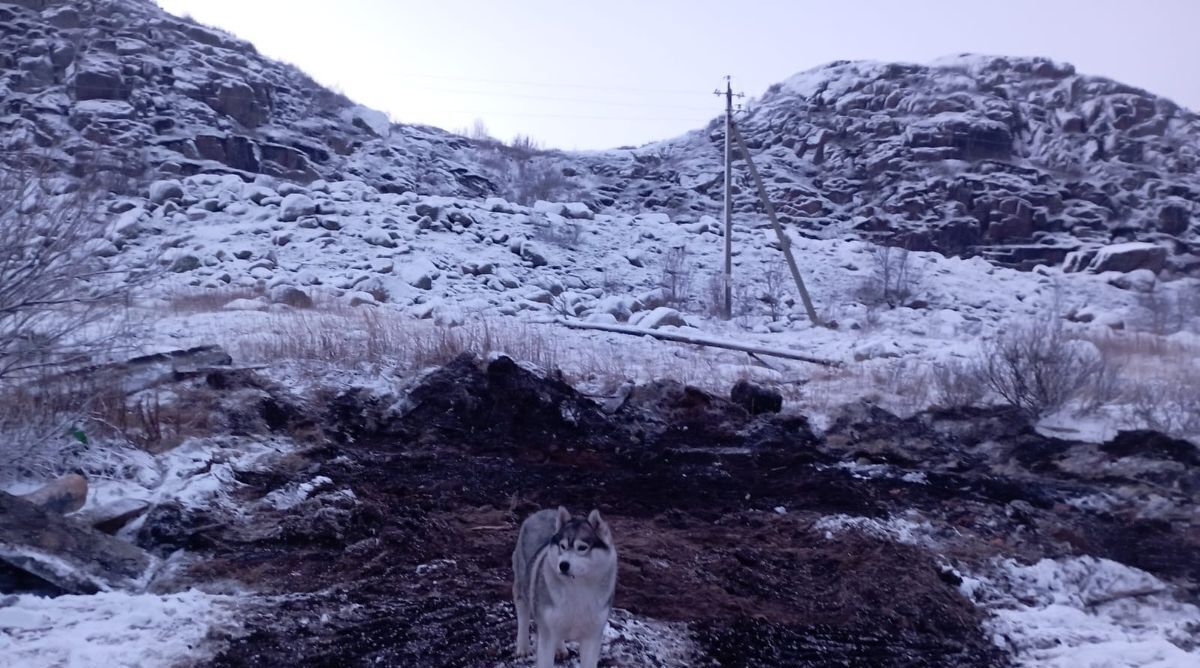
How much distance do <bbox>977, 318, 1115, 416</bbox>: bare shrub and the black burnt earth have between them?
77 cm

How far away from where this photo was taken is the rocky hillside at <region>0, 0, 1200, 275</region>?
37562 millimetres

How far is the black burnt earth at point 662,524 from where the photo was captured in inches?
209

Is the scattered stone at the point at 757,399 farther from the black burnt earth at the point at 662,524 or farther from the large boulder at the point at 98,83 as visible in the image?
the large boulder at the point at 98,83

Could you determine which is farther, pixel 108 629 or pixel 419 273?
pixel 419 273

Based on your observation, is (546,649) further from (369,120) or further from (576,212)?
(369,120)

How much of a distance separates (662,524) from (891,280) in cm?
2469

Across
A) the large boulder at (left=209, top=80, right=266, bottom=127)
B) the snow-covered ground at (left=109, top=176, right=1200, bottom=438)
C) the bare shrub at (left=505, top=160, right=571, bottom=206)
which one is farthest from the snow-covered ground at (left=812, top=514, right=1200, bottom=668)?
the large boulder at (left=209, top=80, right=266, bottom=127)

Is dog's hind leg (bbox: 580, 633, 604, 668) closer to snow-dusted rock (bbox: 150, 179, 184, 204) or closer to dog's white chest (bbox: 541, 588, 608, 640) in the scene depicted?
dog's white chest (bbox: 541, 588, 608, 640)

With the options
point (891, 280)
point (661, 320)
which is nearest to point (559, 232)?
point (891, 280)

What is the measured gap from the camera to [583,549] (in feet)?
14.6

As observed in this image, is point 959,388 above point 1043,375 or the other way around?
the other way around

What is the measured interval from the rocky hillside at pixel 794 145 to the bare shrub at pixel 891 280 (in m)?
8.87

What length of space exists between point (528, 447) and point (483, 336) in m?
5.02

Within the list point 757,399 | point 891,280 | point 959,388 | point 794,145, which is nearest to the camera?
point 757,399
